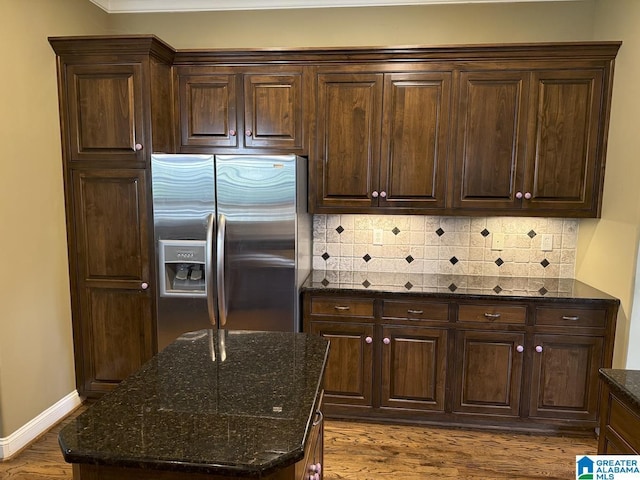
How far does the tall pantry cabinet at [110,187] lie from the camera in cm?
283

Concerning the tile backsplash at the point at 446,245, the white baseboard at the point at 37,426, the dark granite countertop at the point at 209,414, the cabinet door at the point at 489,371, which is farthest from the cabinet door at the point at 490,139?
the white baseboard at the point at 37,426

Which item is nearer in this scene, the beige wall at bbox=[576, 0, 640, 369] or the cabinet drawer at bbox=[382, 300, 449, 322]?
the beige wall at bbox=[576, 0, 640, 369]

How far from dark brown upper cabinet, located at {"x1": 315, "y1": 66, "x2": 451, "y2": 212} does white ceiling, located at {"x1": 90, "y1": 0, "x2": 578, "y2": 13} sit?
0.61 meters

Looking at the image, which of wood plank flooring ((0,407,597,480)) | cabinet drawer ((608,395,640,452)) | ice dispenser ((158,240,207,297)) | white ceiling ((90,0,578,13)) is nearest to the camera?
cabinet drawer ((608,395,640,452))

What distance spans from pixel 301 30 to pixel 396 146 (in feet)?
3.72

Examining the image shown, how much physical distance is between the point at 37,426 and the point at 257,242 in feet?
5.73

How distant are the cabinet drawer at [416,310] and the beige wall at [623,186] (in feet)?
3.23

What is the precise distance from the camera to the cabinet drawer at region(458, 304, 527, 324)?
2.81 meters

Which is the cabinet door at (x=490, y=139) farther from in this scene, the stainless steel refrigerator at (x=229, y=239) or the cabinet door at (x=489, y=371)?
the stainless steel refrigerator at (x=229, y=239)

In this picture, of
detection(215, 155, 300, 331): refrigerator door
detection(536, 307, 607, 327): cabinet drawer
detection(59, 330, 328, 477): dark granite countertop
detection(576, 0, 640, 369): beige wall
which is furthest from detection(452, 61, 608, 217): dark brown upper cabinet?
detection(59, 330, 328, 477): dark granite countertop

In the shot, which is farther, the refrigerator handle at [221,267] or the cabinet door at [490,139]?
the cabinet door at [490,139]

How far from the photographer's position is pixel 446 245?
3383 millimetres

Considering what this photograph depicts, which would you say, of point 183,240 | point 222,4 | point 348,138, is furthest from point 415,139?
point 222,4

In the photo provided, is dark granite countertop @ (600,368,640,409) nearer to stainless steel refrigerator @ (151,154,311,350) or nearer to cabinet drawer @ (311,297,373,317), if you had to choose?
cabinet drawer @ (311,297,373,317)
